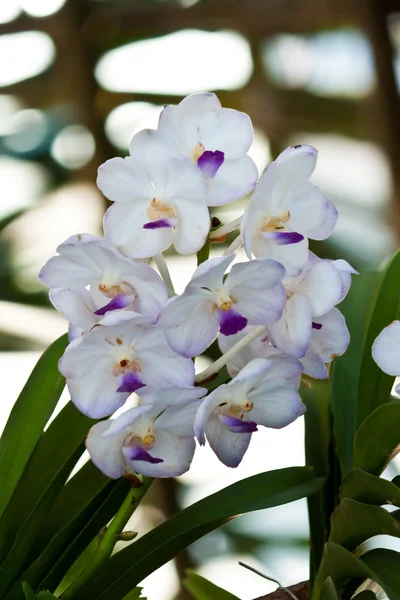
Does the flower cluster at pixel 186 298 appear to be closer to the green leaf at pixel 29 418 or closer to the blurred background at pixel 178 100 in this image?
the green leaf at pixel 29 418

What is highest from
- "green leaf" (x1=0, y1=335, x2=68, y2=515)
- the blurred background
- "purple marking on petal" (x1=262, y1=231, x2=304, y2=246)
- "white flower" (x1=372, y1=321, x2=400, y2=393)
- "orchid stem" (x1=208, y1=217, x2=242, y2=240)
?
"purple marking on petal" (x1=262, y1=231, x2=304, y2=246)

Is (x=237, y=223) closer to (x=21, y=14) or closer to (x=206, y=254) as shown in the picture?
(x=206, y=254)

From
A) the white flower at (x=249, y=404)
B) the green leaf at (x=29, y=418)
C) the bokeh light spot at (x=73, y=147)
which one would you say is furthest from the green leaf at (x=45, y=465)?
the bokeh light spot at (x=73, y=147)

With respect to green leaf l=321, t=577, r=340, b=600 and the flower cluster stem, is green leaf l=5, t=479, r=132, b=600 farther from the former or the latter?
green leaf l=321, t=577, r=340, b=600

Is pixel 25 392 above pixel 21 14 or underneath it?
underneath

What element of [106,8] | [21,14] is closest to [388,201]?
[106,8]

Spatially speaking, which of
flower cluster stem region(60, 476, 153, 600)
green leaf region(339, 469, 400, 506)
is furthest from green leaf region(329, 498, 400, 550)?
flower cluster stem region(60, 476, 153, 600)

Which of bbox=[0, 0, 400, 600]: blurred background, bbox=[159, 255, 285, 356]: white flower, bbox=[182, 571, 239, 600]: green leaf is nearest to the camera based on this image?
bbox=[159, 255, 285, 356]: white flower

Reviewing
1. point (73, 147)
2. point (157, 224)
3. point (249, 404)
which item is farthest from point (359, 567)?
point (73, 147)
